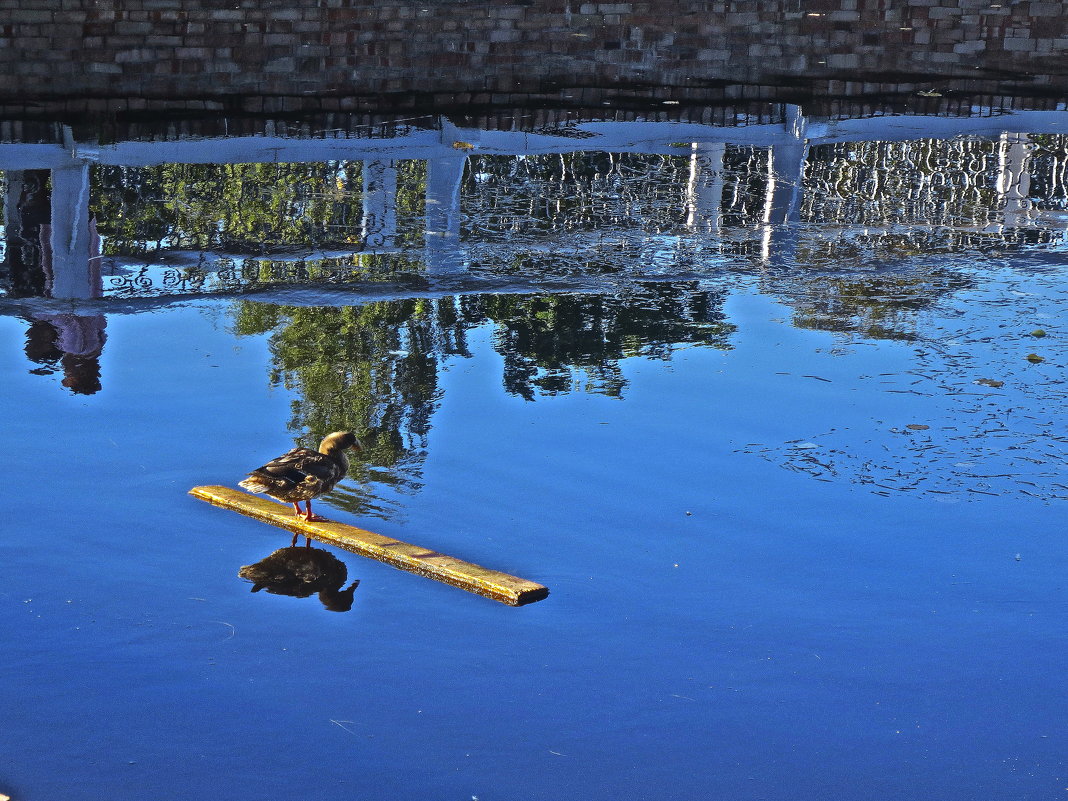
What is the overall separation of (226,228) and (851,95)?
39.9 ft

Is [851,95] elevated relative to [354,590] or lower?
elevated

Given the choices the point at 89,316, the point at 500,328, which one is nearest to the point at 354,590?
the point at 500,328

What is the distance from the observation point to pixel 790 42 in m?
21.2

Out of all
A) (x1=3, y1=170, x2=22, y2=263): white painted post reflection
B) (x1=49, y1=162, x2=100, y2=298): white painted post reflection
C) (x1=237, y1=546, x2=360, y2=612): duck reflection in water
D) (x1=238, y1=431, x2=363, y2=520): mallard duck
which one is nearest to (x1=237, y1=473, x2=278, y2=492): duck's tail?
(x1=238, y1=431, x2=363, y2=520): mallard duck

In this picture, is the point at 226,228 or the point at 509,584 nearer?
the point at 509,584

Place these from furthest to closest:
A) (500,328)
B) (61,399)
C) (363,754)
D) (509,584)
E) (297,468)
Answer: (500,328)
(61,399)
(297,468)
(509,584)
(363,754)

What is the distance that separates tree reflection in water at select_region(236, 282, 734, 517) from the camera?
24.1 ft

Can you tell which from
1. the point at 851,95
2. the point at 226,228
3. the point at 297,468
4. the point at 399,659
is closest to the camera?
the point at 399,659

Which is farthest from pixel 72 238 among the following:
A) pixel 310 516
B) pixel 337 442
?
pixel 310 516

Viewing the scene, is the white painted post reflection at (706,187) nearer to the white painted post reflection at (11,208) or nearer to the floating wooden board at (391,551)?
the white painted post reflection at (11,208)

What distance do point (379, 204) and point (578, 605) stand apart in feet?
25.8

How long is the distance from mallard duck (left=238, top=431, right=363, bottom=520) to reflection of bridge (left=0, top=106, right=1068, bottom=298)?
4427 millimetres

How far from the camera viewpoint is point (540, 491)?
258 inches

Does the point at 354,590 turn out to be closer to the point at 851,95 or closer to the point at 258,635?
the point at 258,635
